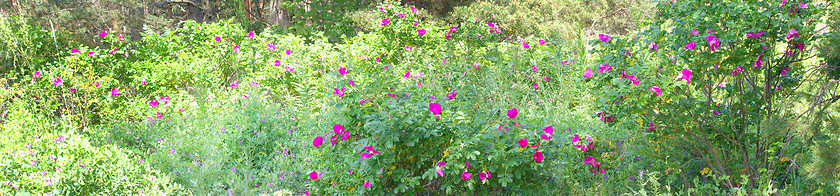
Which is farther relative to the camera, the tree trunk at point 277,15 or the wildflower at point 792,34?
A: the tree trunk at point 277,15

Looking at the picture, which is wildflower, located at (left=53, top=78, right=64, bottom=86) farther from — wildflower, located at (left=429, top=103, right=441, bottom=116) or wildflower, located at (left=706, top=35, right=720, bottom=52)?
wildflower, located at (left=706, top=35, right=720, bottom=52)

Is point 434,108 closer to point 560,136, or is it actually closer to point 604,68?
point 560,136

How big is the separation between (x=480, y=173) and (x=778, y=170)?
4.97ft

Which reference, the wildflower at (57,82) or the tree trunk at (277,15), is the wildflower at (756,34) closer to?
the wildflower at (57,82)

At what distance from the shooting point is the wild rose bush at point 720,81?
6.54 ft

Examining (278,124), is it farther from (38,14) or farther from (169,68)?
(38,14)

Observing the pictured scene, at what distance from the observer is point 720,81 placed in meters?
2.21

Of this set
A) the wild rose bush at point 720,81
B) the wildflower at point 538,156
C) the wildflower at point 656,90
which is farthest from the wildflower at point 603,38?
the wildflower at point 538,156

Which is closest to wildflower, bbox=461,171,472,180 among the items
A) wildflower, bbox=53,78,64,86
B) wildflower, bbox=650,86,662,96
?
wildflower, bbox=650,86,662,96

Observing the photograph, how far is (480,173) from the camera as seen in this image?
201 centimetres

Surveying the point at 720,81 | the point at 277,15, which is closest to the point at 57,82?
the point at 720,81

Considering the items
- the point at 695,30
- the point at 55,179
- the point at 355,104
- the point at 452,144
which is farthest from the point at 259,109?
the point at 695,30

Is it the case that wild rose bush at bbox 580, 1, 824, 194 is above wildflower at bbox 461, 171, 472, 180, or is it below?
above

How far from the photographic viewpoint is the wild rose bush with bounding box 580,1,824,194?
1.99m
